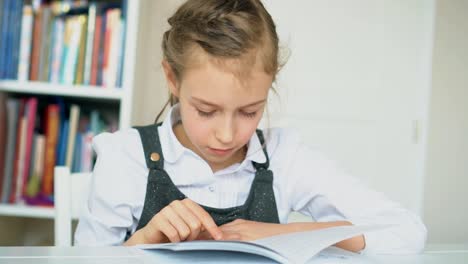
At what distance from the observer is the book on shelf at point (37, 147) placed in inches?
67.7

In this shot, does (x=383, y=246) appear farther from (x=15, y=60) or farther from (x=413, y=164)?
(x=413, y=164)

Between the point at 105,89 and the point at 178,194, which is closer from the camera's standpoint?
the point at 178,194

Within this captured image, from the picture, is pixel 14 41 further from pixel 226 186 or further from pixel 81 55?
pixel 226 186

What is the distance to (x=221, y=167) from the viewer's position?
1.12 m

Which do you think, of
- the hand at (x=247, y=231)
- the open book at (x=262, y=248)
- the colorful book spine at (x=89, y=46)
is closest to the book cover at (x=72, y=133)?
the colorful book spine at (x=89, y=46)

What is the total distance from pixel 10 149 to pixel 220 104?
1.09m

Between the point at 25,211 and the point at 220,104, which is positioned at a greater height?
the point at 220,104

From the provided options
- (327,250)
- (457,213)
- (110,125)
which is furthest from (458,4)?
(327,250)

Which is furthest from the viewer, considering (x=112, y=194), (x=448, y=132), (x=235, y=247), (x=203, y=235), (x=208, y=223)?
(x=448, y=132)

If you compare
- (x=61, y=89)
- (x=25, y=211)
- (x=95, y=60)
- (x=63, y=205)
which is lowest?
(x=25, y=211)

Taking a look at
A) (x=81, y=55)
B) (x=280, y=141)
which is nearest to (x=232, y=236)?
(x=280, y=141)

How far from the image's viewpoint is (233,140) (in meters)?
0.92

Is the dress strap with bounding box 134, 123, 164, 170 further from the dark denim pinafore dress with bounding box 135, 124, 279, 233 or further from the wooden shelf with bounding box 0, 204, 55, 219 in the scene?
the wooden shelf with bounding box 0, 204, 55, 219

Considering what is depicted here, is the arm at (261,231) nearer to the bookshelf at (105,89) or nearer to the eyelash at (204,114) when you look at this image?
the eyelash at (204,114)
